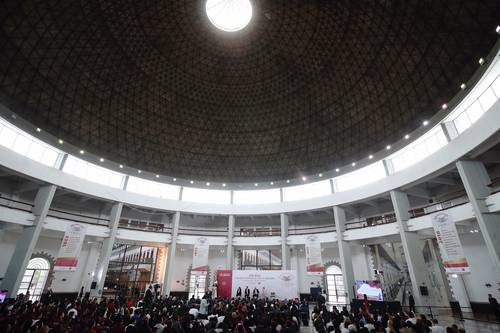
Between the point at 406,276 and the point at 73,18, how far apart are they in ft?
144

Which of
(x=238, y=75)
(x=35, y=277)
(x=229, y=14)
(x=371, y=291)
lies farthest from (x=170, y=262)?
(x=229, y=14)

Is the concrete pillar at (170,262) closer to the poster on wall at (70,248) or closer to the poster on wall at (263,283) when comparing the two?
the poster on wall at (263,283)

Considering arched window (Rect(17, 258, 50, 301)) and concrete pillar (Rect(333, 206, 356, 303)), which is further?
concrete pillar (Rect(333, 206, 356, 303))

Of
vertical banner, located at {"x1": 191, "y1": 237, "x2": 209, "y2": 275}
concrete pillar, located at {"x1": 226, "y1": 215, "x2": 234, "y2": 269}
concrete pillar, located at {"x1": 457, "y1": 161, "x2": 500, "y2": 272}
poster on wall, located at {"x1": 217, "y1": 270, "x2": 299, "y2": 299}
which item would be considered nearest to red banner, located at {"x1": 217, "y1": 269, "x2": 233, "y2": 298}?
poster on wall, located at {"x1": 217, "y1": 270, "x2": 299, "y2": 299}

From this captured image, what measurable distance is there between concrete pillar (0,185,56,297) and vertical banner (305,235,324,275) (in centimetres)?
2697

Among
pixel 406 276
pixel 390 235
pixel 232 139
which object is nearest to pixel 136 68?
pixel 232 139

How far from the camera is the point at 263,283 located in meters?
26.3

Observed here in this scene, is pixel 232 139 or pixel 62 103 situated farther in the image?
pixel 232 139

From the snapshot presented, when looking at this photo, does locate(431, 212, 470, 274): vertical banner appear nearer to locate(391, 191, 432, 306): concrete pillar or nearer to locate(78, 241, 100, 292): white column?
locate(391, 191, 432, 306): concrete pillar

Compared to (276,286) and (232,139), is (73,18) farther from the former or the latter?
(276,286)

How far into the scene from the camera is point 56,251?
30156mm

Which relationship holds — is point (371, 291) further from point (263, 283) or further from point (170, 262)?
point (170, 262)

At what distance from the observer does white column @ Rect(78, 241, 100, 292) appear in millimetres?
31062

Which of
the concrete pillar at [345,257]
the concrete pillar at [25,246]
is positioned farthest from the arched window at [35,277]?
the concrete pillar at [345,257]
